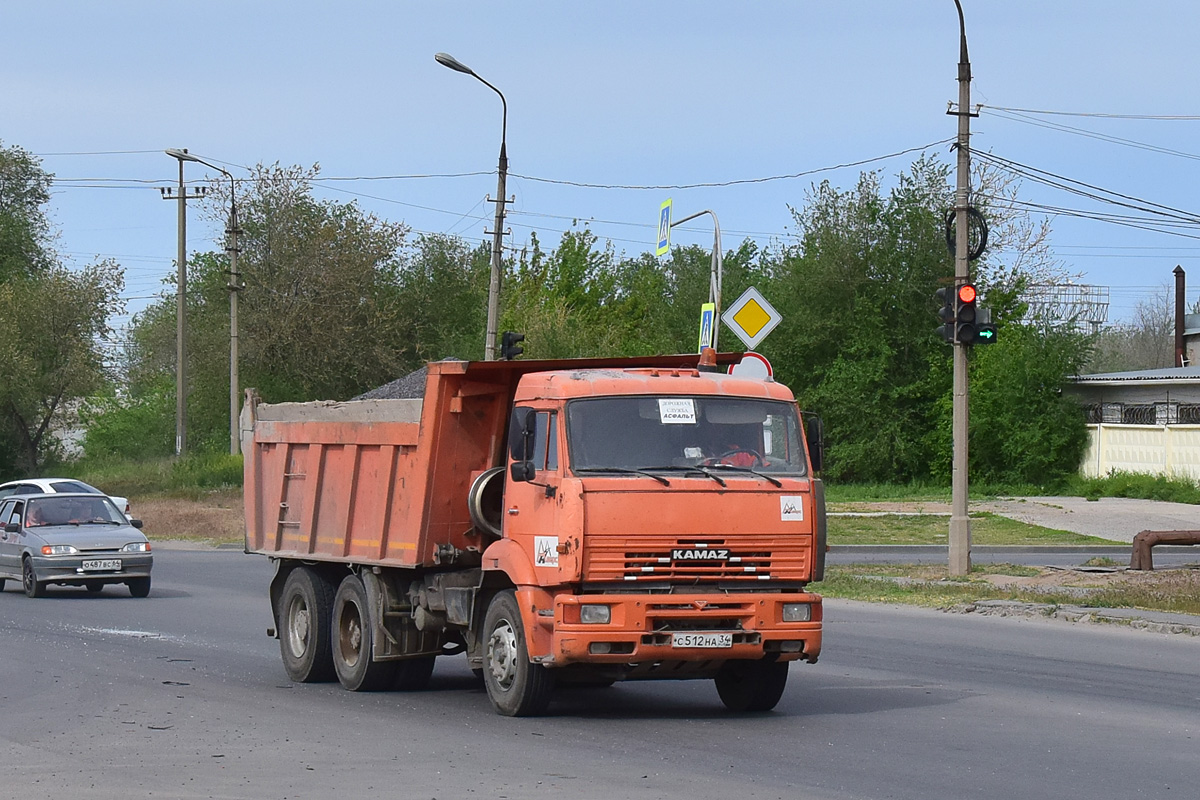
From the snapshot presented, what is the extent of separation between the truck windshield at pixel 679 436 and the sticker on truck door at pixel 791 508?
23 cm

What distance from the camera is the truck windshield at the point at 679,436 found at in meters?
10.9

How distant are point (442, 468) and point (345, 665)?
7.61 feet

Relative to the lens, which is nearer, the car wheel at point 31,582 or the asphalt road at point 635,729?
the asphalt road at point 635,729

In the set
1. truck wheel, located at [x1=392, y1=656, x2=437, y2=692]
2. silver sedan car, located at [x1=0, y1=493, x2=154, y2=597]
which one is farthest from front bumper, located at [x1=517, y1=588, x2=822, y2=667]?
silver sedan car, located at [x1=0, y1=493, x2=154, y2=597]

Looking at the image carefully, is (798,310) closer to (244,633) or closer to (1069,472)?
(1069,472)

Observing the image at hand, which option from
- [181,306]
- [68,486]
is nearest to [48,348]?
[181,306]

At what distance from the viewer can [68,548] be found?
2372cm

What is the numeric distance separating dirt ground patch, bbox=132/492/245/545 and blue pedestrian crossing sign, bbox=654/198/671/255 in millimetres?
17124

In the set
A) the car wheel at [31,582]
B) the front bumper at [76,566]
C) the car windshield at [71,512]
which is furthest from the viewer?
the car windshield at [71,512]

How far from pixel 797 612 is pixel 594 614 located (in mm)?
1477

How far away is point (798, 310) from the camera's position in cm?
5369

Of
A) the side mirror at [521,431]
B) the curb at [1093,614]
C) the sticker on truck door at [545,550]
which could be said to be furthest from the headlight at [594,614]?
the curb at [1093,614]

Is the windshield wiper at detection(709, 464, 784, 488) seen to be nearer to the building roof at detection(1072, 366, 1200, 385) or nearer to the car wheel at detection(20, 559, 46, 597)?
the car wheel at detection(20, 559, 46, 597)

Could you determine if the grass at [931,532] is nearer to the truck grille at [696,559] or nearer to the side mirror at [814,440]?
the side mirror at [814,440]
